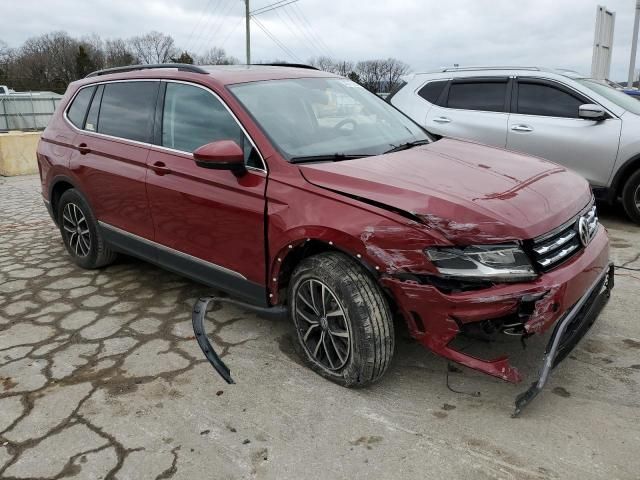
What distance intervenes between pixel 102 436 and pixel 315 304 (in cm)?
124

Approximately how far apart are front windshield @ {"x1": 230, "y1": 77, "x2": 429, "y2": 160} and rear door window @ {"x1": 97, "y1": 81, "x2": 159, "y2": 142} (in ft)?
2.88

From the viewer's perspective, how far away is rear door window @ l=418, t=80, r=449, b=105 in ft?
22.5

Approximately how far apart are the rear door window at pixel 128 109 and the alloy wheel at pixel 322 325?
5.93ft

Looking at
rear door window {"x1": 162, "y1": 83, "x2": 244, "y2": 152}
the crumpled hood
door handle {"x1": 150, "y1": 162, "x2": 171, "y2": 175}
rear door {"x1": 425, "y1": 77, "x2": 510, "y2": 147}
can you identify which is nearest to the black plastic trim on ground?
the crumpled hood

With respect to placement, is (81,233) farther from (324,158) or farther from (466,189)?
(466,189)

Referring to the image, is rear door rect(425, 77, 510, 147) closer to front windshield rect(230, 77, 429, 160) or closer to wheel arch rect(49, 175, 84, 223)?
front windshield rect(230, 77, 429, 160)

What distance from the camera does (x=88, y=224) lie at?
458 centimetres

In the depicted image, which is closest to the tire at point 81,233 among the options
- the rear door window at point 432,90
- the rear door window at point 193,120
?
the rear door window at point 193,120

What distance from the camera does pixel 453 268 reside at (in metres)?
2.40

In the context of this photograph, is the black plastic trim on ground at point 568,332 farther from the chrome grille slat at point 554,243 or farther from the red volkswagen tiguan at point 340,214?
the chrome grille slat at point 554,243

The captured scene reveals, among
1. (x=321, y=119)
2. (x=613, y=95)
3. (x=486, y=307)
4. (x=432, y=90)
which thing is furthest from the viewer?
(x=432, y=90)

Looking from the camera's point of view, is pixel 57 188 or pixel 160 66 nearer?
pixel 160 66

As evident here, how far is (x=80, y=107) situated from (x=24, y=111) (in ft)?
71.2

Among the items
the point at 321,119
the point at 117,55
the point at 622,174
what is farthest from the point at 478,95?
the point at 117,55
